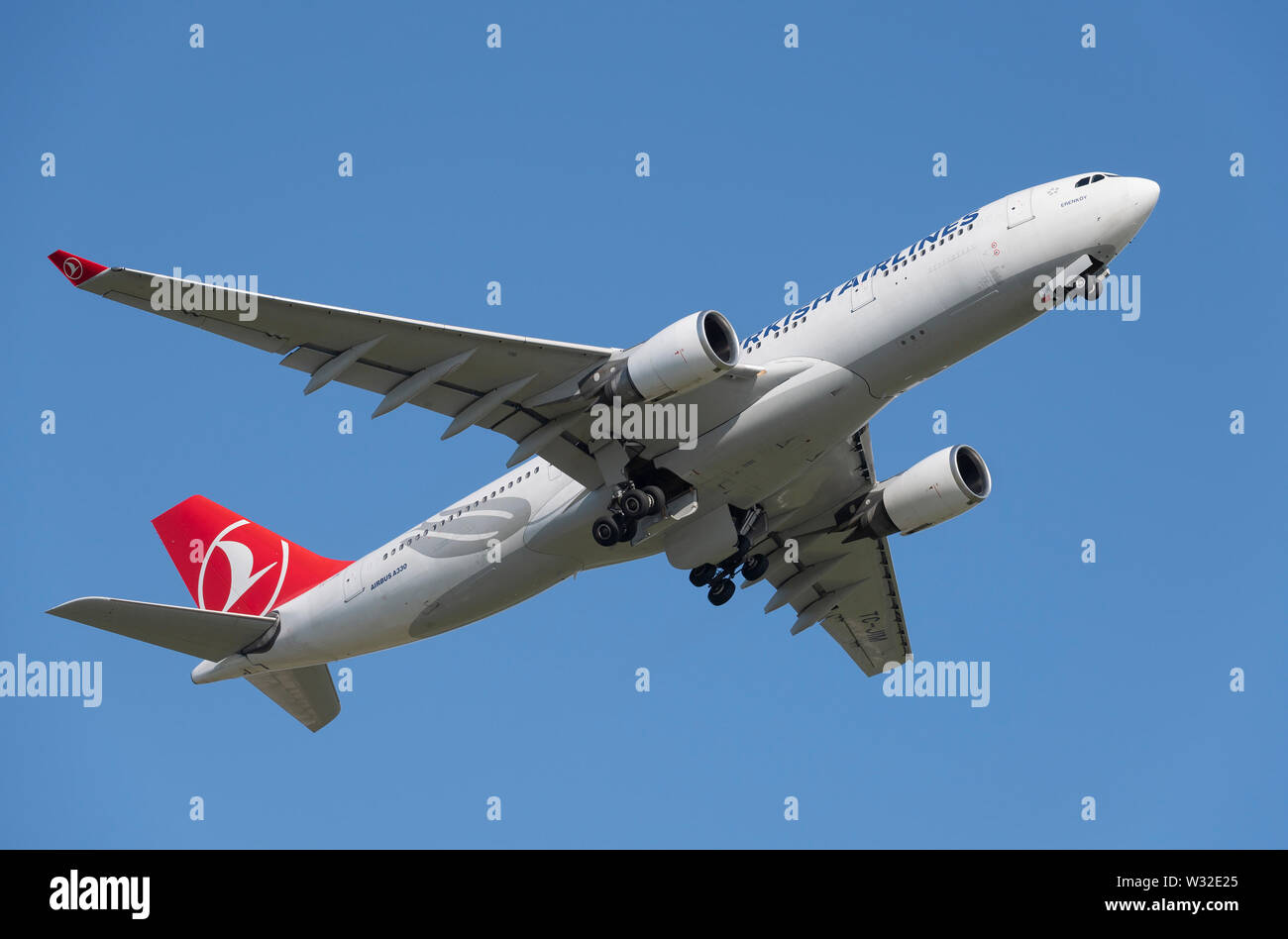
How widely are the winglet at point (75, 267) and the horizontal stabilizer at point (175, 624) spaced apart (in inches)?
291

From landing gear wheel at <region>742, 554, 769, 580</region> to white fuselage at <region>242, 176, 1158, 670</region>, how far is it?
1.34 meters

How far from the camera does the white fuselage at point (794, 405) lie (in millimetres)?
27188

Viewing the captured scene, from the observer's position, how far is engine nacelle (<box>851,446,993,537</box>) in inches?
1273

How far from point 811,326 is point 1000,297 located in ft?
12.1

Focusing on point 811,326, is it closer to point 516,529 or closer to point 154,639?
point 516,529

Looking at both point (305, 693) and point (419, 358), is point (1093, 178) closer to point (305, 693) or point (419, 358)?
point (419, 358)

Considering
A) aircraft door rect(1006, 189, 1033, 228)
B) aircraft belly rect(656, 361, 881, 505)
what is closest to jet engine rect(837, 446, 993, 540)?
aircraft belly rect(656, 361, 881, 505)

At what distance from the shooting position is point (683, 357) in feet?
88.3

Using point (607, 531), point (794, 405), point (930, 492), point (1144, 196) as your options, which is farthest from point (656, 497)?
point (1144, 196)

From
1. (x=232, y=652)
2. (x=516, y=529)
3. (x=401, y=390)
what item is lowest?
(x=232, y=652)

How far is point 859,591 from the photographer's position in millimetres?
37219

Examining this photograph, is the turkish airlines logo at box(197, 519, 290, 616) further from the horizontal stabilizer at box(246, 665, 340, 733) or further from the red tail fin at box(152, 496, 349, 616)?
the horizontal stabilizer at box(246, 665, 340, 733)

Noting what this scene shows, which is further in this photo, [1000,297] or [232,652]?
[232,652]

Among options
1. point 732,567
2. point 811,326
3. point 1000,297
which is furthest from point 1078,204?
point 732,567
